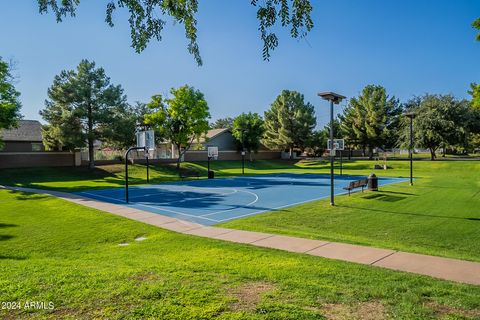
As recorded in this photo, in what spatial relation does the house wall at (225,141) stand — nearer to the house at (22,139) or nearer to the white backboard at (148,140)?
the house at (22,139)

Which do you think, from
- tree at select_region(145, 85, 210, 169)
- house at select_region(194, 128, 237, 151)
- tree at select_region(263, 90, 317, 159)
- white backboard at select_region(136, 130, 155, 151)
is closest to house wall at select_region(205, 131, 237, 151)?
house at select_region(194, 128, 237, 151)

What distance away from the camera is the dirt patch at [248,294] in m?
4.16

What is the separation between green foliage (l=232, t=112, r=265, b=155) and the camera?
2237 inches

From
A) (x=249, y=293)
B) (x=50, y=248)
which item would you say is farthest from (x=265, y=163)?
(x=249, y=293)

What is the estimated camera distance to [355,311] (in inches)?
165

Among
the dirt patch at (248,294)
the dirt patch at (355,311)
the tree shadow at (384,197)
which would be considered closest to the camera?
the dirt patch at (355,311)

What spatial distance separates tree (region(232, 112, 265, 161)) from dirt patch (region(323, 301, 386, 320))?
51953 millimetres

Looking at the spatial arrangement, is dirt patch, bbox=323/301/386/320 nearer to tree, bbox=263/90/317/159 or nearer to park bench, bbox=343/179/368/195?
park bench, bbox=343/179/368/195

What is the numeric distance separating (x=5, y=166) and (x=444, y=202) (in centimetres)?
3817

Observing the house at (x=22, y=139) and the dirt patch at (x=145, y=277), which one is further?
the house at (x=22, y=139)

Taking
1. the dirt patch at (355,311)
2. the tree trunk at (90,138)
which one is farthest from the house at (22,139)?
the dirt patch at (355,311)

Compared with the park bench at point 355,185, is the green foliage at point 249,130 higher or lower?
higher

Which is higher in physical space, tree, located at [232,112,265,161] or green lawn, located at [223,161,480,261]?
tree, located at [232,112,265,161]

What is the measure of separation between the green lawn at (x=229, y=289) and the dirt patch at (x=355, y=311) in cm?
1
